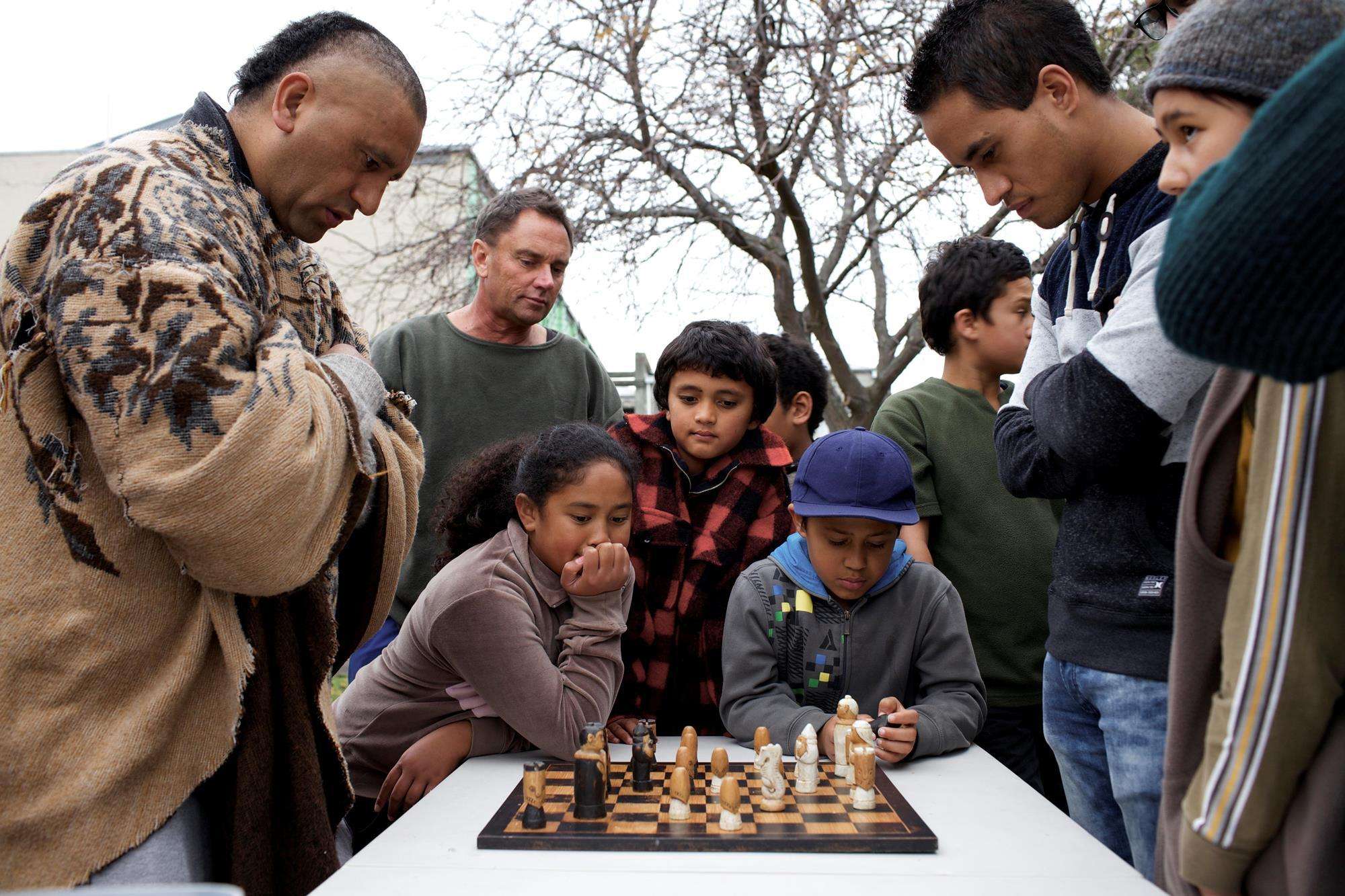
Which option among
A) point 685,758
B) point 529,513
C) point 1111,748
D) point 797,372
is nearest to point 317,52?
point 529,513

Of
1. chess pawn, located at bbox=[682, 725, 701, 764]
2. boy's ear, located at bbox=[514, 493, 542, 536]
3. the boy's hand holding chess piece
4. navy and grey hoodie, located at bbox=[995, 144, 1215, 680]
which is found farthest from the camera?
boy's ear, located at bbox=[514, 493, 542, 536]

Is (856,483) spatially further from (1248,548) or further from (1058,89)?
(1248,548)

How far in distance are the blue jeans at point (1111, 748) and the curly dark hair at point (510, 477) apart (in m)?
1.20

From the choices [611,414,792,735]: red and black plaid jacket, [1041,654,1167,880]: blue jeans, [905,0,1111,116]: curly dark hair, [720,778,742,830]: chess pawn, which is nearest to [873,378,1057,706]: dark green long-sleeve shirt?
[611,414,792,735]: red and black plaid jacket

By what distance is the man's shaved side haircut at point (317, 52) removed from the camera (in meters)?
1.71

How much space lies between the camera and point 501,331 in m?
3.44

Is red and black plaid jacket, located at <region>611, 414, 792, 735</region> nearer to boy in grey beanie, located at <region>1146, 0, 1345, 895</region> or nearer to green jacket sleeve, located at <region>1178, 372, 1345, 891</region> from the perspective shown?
boy in grey beanie, located at <region>1146, 0, 1345, 895</region>

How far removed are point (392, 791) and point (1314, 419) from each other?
192 centimetres

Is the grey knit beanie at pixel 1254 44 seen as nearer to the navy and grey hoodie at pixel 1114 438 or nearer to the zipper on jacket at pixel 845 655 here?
the navy and grey hoodie at pixel 1114 438

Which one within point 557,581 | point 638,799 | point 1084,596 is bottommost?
point 638,799

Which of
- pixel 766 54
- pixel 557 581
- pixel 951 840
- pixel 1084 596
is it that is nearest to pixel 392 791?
pixel 557 581

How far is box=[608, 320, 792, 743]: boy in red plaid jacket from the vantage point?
8.73 feet

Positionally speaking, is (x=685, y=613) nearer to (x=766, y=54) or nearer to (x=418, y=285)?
(x=766, y=54)

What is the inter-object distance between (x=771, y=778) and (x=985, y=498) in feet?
4.54
